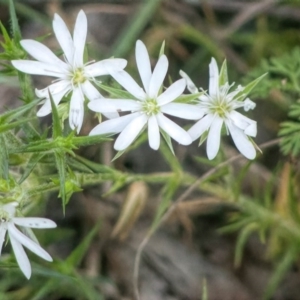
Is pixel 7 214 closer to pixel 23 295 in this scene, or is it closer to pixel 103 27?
pixel 23 295

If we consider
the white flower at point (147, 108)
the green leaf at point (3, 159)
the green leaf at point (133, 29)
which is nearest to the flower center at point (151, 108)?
the white flower at point (147, 108)

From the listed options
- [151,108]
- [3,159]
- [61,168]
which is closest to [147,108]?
[151,108]

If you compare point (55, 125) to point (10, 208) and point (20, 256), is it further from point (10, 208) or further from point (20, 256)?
point (20, 256)

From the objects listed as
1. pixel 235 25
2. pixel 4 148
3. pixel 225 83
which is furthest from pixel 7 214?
pixel 235 25

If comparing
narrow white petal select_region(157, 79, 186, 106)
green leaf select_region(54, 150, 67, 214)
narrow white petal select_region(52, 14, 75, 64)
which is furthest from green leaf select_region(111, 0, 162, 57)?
green leaf select_region(54, 150, 67, 214)

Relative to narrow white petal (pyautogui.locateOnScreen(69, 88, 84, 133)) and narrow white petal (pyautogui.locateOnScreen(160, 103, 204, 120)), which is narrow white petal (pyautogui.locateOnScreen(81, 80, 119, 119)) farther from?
narrow white petal (pyautogui.locateOnScreen(160, 103, 204, 120))

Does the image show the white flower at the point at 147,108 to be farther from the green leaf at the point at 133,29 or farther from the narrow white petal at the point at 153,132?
the green leaf at the point at 133,29
